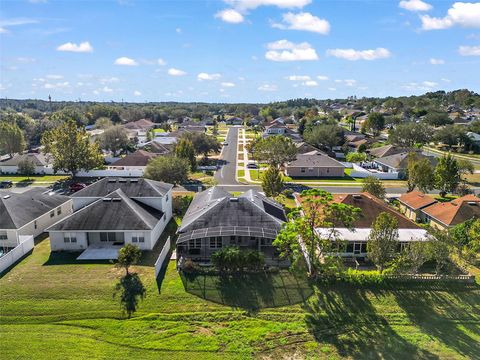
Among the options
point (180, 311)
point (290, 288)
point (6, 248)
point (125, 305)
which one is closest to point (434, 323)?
point (290, 288)

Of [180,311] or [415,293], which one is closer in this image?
[180,311]

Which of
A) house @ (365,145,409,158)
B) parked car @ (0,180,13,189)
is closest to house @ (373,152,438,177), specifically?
house @ (365,145,409,158)

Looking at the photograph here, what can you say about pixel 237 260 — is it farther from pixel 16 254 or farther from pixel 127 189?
pixel 16 254

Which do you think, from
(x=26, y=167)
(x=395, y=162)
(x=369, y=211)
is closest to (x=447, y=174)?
(x=395, y=162)

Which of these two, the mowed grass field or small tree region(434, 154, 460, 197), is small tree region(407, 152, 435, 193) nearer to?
small tree region(434, 154, 460, 197)

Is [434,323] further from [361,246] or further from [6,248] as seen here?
[6,248]

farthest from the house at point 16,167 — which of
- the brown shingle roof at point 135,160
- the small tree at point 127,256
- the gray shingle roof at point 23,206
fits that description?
the small tree at point 127,256

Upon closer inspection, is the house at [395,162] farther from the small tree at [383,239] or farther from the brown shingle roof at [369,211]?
the small tree at [383,239]
